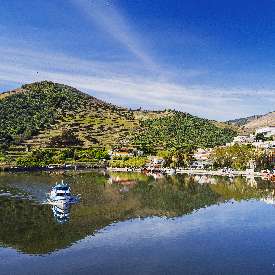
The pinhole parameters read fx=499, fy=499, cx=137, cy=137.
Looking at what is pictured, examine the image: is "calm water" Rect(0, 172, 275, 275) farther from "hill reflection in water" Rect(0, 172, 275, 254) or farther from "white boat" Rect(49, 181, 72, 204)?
"white boat" Rect(49, 181, 72, 204)

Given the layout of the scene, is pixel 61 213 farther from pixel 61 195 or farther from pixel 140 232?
pixel 140 232

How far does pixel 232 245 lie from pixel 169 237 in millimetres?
10248

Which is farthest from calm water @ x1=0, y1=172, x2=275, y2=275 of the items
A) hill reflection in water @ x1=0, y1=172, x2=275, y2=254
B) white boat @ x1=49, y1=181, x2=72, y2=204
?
white boat @ x1=49, y1=181, x2=72, y2=204

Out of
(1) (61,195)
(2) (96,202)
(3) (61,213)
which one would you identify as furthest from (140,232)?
(1) (61,195)

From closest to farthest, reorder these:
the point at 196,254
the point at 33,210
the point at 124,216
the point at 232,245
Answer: the point at 196,254 < the point at 232,245 < the point at 124,216 < the point at 33,210

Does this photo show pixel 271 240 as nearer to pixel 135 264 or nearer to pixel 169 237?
pixel 169 237

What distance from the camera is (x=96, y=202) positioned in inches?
4454

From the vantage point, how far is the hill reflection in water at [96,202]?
3098 inches

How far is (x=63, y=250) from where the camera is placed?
68.6 metres

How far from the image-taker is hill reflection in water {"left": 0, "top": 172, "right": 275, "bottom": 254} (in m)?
78.7

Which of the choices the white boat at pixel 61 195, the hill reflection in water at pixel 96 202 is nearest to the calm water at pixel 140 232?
the hill reflection in water at pixel 96 202

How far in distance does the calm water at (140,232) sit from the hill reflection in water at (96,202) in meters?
0.18

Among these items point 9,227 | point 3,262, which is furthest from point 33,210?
point 3,262

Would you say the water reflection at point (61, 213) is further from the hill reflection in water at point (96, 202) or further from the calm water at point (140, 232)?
the hill reflection in water at point (96, 202)
